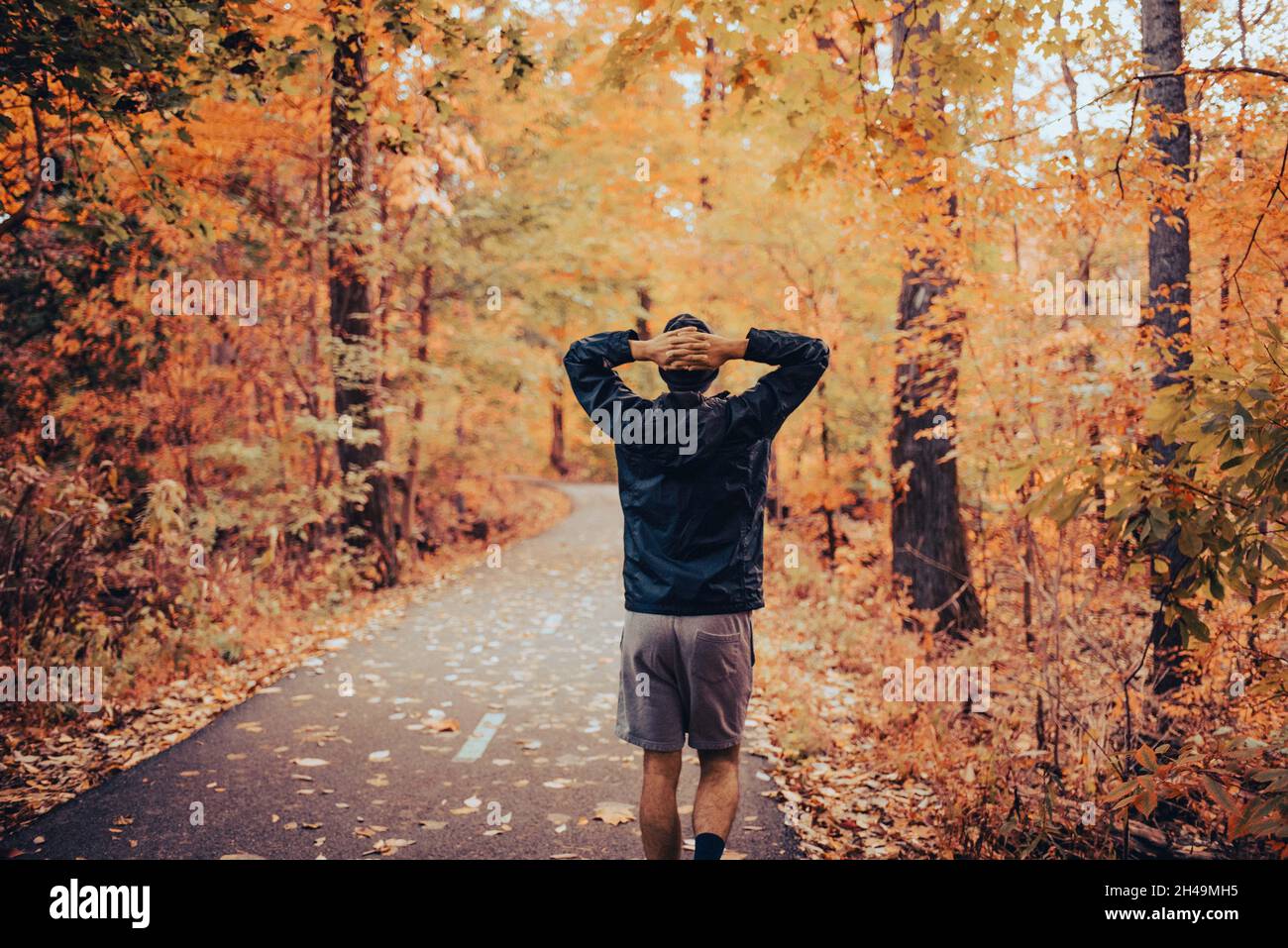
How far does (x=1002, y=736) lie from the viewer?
19.7 ft

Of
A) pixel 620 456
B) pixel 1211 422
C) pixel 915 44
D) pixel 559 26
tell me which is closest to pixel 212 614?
pixel 620 456

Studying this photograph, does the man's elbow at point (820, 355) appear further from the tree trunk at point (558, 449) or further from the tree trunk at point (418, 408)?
the tree trunk at point (558, 449)

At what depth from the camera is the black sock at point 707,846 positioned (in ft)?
10.5

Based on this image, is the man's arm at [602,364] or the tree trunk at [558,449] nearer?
the man's arm at [602,364]

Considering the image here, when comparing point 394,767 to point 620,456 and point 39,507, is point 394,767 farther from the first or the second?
point 39,507

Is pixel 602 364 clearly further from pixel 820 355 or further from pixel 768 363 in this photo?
pixel 820 355

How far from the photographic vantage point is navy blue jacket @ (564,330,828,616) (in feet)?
10.6

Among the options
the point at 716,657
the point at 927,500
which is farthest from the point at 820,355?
the point at 927,500

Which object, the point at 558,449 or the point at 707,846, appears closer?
the point at 707,846

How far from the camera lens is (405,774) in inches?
215

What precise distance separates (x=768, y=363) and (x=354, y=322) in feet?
33.1

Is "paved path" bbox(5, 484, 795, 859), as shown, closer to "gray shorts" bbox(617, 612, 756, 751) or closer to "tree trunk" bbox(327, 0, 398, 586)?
"gray shorts" bbox(617, 612, 756, 751)

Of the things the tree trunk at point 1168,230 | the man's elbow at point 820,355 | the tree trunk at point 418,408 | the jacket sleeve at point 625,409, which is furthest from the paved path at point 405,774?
the tree trunk at point 418,408

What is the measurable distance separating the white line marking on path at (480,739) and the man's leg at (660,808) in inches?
108
